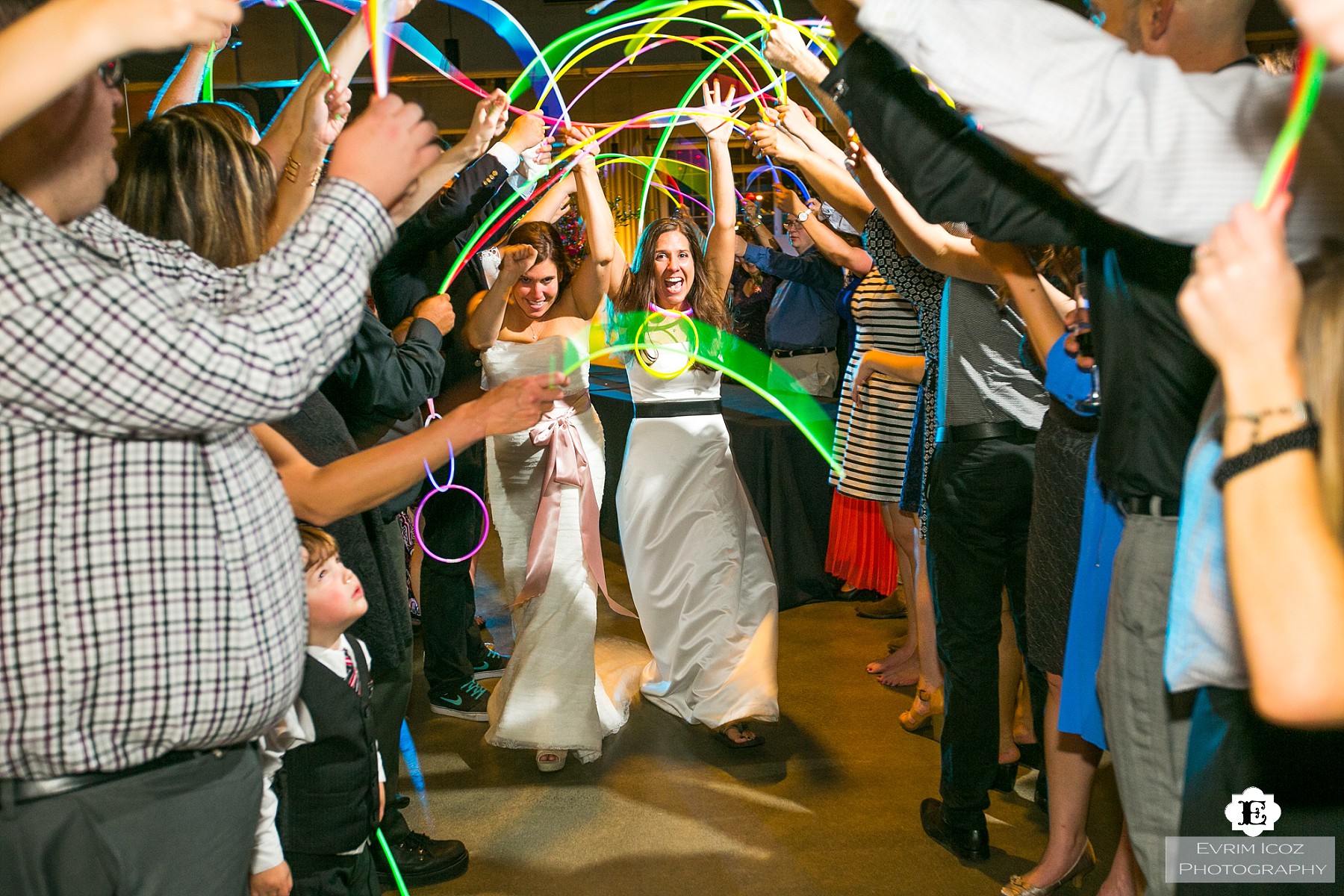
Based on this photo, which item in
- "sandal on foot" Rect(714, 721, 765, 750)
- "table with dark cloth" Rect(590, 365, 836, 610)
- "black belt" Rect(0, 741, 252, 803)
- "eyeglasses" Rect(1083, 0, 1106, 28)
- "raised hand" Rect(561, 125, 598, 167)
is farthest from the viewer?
"table with dark cloth" Rect(590, 365, 836, 610)

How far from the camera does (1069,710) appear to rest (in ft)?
6.36

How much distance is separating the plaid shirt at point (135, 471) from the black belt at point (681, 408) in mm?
2399

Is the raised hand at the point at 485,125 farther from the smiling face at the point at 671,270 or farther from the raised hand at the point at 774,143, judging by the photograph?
the smiling face at the point at 671,270

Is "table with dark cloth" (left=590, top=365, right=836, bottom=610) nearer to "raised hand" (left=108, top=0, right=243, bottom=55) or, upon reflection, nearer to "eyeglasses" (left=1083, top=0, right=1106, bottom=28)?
"eyeglasses" (left=1083, top=0, right=1106, bottom=28)

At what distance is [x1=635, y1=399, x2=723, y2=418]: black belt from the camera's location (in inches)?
137

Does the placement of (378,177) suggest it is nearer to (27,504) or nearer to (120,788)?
(27,504)

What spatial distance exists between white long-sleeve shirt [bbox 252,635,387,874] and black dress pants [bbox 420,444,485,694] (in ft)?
5.18

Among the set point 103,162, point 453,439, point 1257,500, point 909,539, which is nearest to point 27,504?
point 103,162

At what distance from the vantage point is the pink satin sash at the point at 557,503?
3.24 m

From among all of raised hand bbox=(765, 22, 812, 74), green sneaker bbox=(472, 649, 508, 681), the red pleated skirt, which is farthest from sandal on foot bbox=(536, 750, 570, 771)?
raised hand bbox=(765, 22, 812, 74)

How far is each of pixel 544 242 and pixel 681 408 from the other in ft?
2.43

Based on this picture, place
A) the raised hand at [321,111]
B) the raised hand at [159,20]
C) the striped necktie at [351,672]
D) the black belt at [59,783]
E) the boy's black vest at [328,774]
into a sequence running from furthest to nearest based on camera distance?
the raised hand at [321,111] → the striped necktie at [351,672] → the boy's black vest at [328,774] → the black belt at [59,783] → the raised hand at [159,20]

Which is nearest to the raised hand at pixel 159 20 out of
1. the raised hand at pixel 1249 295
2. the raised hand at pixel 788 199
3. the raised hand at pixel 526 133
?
the raised hand at pixel 1249 295

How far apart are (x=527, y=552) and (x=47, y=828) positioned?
229cm
